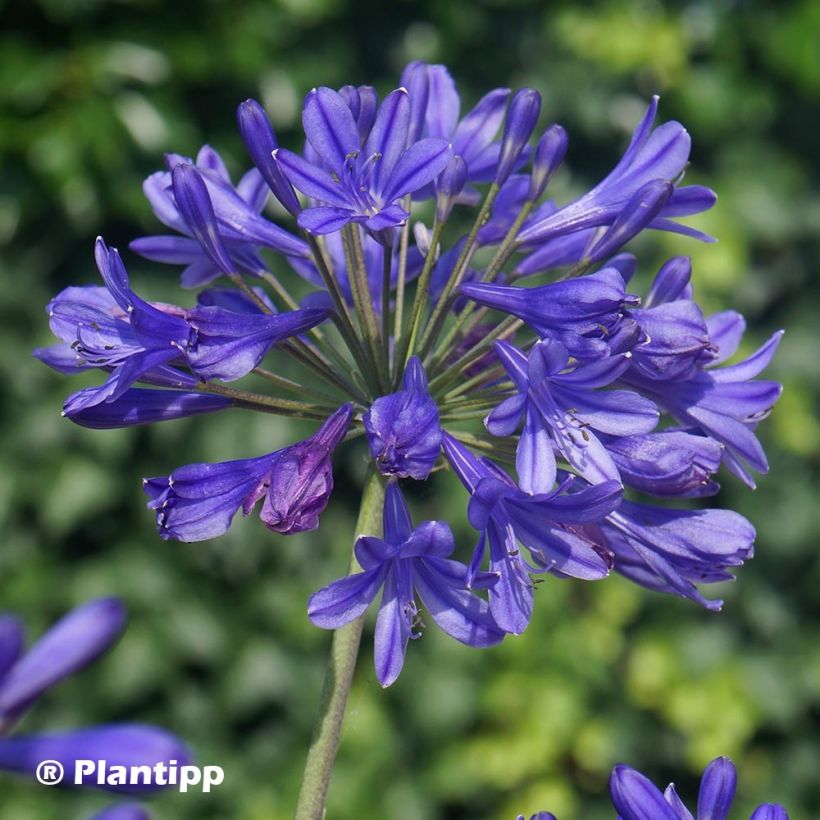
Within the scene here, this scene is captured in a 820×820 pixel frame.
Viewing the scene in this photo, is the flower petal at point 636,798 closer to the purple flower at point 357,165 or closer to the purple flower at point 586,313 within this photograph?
the purple flower at point 586,313

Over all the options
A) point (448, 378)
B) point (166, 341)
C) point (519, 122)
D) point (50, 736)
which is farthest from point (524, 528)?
point (50, 736)

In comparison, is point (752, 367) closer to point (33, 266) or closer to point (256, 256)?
point (256, 256)

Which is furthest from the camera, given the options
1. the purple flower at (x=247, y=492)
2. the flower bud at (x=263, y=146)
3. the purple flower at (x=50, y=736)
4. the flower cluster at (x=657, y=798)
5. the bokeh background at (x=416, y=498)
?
the bokeh background at (x=416, y=498)

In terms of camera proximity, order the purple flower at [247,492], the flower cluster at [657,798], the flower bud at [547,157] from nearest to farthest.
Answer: the flower cluster at [657,798] → the purple flower at [247,492] → the flower bud at [547,157]

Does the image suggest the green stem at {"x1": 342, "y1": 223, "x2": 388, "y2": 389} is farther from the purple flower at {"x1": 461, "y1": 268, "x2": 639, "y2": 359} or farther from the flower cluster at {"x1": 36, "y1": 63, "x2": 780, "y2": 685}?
the purple flower at {"x1": 461, "y1": 268, "x2": 639, "y2": 359}

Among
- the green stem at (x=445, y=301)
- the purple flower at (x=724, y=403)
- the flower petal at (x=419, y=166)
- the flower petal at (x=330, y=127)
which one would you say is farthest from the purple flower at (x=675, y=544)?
the flower petal at (x=330, y=127)

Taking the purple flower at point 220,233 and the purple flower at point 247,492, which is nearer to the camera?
the purple flower at point 247,492

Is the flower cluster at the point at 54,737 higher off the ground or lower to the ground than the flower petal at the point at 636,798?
higher
